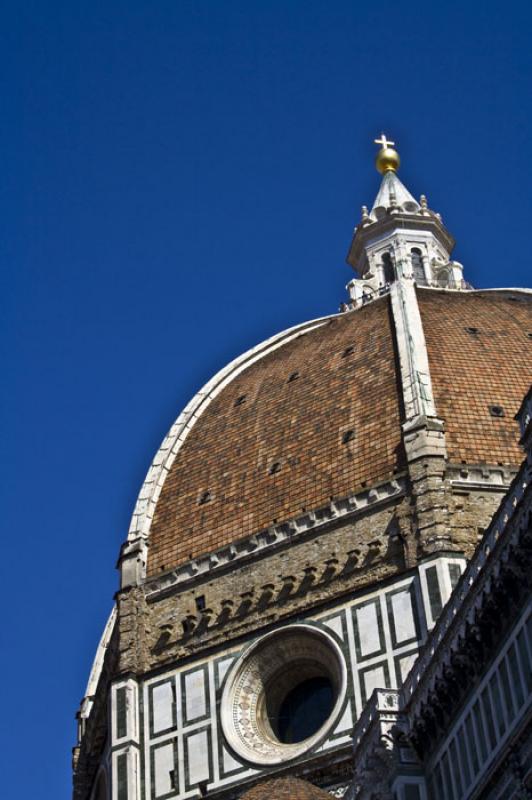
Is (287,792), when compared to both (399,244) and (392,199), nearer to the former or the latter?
(399,244)

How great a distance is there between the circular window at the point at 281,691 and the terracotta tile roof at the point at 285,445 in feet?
9.40

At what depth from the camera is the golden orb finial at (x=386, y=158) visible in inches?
2084

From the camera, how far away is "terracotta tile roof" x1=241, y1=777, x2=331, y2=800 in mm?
27547

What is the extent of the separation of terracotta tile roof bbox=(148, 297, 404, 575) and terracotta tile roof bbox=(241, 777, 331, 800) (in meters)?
8.16

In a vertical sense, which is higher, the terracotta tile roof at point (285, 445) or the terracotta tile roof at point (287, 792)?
the terracotta tile roof at point (285, 445)

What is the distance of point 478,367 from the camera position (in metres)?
38.3

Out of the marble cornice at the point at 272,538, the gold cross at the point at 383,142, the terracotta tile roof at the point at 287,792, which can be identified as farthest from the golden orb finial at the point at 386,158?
the terracotta tile roof at the point at 287,792

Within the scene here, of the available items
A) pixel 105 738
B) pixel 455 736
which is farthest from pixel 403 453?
pixel 455 736

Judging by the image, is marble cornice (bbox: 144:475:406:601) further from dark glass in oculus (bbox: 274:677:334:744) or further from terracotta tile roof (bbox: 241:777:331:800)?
terracotta tile roof (bbox: 241:777:331:800)

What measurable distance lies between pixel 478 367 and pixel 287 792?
1302 centimetres

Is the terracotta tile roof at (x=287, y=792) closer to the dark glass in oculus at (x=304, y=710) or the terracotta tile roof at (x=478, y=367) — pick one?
the dark glass in oculus at (x=304, y=710)

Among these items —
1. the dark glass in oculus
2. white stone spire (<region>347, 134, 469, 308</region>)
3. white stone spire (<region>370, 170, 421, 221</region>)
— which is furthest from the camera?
white stone spire (<region>370, 170, 421, 221</region>)

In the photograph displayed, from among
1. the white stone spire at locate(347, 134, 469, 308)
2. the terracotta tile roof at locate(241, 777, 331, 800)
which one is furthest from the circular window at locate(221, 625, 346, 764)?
the white stone spire at locate(347, 134, 469, 308)

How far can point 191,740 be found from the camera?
111ft
